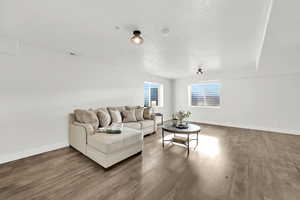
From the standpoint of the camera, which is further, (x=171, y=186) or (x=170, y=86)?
(x=170, y=86)

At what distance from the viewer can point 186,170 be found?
2160 mm

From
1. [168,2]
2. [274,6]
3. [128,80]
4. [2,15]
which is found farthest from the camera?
[128,80]

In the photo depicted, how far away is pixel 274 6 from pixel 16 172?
426 cm

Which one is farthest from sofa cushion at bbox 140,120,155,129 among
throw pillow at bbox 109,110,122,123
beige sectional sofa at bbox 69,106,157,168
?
beige sectional sofa at bbox 69,106,157,168

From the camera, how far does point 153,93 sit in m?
6.48

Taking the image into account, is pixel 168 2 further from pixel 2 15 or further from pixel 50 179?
pixel 50 179

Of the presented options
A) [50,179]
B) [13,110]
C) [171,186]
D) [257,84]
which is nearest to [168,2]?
[171,186]

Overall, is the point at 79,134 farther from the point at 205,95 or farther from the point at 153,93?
the point at 205,95

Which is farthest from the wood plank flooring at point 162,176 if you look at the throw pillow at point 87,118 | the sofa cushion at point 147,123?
the sofa cushion at point 147,123

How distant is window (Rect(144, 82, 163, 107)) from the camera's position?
602cm

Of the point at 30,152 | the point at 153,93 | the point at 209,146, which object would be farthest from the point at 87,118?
the point at 153,93

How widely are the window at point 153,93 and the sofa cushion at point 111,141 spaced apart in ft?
11.3

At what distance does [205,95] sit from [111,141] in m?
5.47

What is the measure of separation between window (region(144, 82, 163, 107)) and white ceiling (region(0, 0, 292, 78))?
3217 mm
